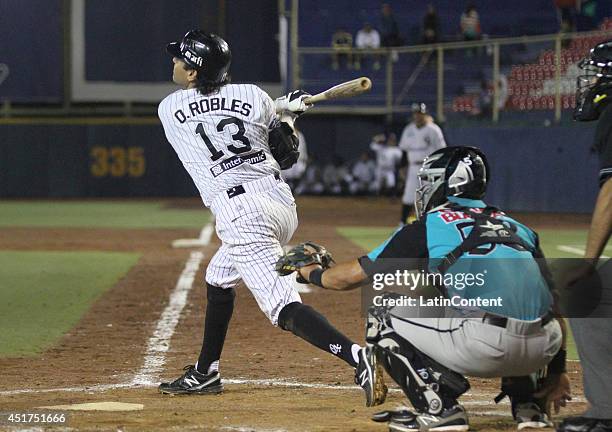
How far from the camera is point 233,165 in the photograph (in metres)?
5.61

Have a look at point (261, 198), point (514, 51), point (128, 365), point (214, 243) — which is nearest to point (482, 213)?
point (261, 198)

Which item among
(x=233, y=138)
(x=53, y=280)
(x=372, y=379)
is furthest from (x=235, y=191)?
(x=53, y=280)

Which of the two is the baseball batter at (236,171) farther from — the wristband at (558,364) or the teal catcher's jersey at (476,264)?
the wristband at (558,364)

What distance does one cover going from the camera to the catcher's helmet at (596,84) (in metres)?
4.86

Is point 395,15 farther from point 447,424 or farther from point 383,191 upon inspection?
point 447,424

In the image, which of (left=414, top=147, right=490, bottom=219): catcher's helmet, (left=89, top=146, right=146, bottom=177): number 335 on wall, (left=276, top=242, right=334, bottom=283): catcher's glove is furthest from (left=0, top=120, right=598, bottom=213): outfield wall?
(left=414, top=147, right=490, bottom=219): catcher's helmet

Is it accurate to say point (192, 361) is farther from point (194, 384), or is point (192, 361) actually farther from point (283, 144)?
point (283, 144)

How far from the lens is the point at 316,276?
477 centimetres

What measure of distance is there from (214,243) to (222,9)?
17.7 metres

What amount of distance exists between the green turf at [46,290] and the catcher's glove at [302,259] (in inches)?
116

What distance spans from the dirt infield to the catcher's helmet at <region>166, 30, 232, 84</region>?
1699 millimetres

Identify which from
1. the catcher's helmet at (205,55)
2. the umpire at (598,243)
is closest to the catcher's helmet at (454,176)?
the umpire at (598,243)

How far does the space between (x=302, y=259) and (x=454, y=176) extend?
2.57ft

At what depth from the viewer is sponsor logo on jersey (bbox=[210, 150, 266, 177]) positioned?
18.4ft
